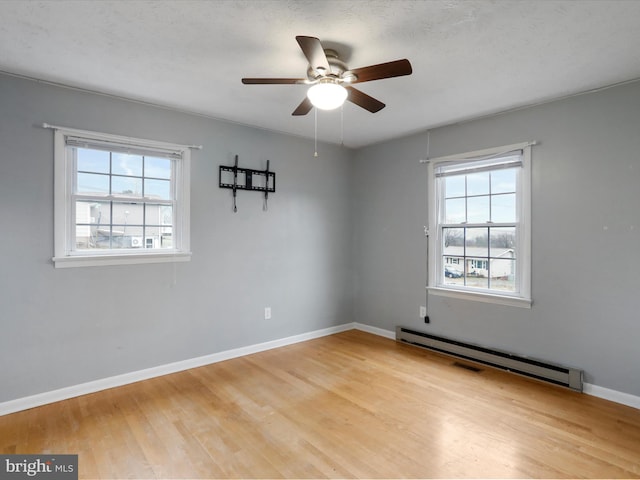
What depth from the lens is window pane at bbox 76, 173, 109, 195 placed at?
2930 mm

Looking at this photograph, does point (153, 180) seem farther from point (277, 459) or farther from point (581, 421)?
point (581, 421)

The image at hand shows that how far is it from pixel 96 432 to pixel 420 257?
3.45m

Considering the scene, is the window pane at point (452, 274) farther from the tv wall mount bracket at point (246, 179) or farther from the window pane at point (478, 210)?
the tv wall mount bracket at point (246, 179)

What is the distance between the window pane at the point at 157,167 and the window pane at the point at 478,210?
124 inches

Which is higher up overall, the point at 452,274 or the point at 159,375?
the point at 452,274

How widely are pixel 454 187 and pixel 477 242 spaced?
672 millimetres

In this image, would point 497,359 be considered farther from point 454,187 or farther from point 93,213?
point 93,213

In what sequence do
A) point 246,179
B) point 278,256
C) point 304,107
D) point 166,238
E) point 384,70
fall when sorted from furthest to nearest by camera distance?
1. point 278,256
2. point 246,179
3. point 166,238
4. point 304,107
5. point 384,70

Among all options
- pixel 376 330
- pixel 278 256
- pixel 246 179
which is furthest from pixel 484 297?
pixel 246 179

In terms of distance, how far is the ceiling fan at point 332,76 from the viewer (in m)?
1.92

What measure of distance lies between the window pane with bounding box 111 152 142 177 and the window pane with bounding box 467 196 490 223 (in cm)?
337

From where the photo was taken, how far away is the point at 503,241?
137 inches

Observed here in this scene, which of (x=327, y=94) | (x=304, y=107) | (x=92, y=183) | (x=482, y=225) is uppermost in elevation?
(x=304, y=107)

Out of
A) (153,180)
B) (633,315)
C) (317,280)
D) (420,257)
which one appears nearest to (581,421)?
(633,315)
